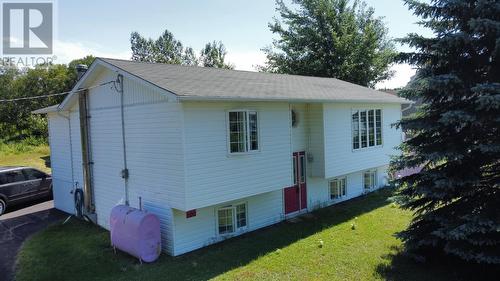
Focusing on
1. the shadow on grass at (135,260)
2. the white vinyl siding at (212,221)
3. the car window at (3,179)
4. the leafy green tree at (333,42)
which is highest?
the leafy green tree at (333,42)

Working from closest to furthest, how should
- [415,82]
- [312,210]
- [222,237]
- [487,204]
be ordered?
[487,204]
[415,82]
[222,237]
[312,210]

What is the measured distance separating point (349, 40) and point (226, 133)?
2446cm

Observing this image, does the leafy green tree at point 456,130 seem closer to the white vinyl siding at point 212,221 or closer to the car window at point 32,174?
the white vinyl siding at point 212,221

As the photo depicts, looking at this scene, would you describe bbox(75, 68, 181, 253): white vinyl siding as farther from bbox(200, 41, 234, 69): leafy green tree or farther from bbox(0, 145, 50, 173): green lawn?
bbox(200, 41, 234, 69): leafy green tree

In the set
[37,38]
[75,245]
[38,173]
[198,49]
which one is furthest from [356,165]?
[198,49]

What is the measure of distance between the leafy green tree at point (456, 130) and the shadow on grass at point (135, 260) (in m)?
3.87

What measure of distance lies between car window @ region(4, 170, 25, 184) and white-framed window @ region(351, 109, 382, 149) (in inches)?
570

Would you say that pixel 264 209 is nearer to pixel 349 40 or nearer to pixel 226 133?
pixel 226 133


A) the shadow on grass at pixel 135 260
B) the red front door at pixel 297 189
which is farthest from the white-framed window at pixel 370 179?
the red front door at pixel 297 189

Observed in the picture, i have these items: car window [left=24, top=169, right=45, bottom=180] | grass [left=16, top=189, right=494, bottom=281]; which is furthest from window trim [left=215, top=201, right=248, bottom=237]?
car window [left=24, top=169, right=45, bottom=180]

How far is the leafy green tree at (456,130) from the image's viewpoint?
7.11 metres

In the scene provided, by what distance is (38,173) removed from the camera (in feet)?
54.6

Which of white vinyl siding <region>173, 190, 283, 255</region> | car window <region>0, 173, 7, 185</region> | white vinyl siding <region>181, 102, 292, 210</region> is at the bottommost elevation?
white vinyl siding <region>173, 190, 283, 255</region>

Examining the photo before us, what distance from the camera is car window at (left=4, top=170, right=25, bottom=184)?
50.3 feet
